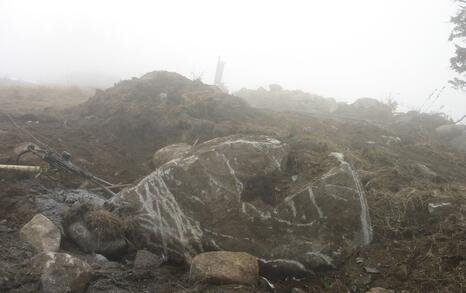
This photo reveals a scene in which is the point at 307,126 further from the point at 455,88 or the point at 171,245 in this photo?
the point at 455,88

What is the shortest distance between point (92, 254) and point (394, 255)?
329cm

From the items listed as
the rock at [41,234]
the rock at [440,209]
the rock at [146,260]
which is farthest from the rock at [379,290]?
the rock at [41,234]

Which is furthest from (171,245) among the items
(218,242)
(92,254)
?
(92,254)

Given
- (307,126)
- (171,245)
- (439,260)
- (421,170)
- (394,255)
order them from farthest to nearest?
(307,126)
(421,170)
(171,245)
(394,255)
(439,260)

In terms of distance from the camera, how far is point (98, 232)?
14.4 feet

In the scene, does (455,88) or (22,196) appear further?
(455,88)

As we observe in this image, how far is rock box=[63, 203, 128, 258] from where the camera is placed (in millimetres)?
4352

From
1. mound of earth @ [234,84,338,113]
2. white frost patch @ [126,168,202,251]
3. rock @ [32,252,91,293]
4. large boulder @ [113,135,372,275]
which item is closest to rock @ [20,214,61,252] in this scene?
rock @ [32,252,91,293]

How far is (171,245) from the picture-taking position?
14.4ft

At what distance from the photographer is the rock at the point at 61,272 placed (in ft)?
11.2

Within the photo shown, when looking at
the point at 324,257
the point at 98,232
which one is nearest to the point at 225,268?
the point at 324,257

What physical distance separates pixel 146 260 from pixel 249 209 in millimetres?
1276

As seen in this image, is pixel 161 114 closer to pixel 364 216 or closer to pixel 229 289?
pixel 364 216

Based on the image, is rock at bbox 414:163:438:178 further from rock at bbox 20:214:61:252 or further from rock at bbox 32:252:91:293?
rock at bbox 20:214:61:252
